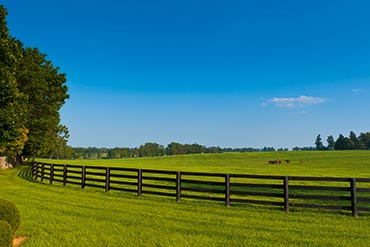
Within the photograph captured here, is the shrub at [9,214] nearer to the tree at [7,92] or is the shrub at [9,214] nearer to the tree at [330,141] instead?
the tree at [7,92]

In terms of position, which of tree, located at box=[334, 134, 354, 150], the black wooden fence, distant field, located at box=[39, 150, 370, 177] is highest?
tree, located at box=[334, 134, 354, 150]

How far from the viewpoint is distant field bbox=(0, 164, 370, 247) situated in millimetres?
6988

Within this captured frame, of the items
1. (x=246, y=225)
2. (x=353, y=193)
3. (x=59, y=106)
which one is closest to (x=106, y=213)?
(x=246, y=225)

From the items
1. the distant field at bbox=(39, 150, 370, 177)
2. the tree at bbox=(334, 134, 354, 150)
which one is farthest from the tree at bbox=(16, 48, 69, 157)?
the tree at bbox=(334, 134, 354, 150)

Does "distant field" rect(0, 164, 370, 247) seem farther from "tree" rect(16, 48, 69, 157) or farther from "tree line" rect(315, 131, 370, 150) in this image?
"tree line" rect(315, 131, 370, 150)

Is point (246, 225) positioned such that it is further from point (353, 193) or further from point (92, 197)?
point (92, 197)

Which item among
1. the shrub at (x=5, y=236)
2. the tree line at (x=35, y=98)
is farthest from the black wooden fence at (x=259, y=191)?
the tree line at (x=35, y=98)

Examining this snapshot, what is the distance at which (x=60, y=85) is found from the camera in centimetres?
3856

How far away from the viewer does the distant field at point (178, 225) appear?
6988 mm

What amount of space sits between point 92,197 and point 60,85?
2958 centimetres

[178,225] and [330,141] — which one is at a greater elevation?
[330,141]

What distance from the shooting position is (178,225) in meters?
8.38

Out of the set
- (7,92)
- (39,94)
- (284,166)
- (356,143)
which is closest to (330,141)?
(356,143)

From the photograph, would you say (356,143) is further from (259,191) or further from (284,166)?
(259,191)
